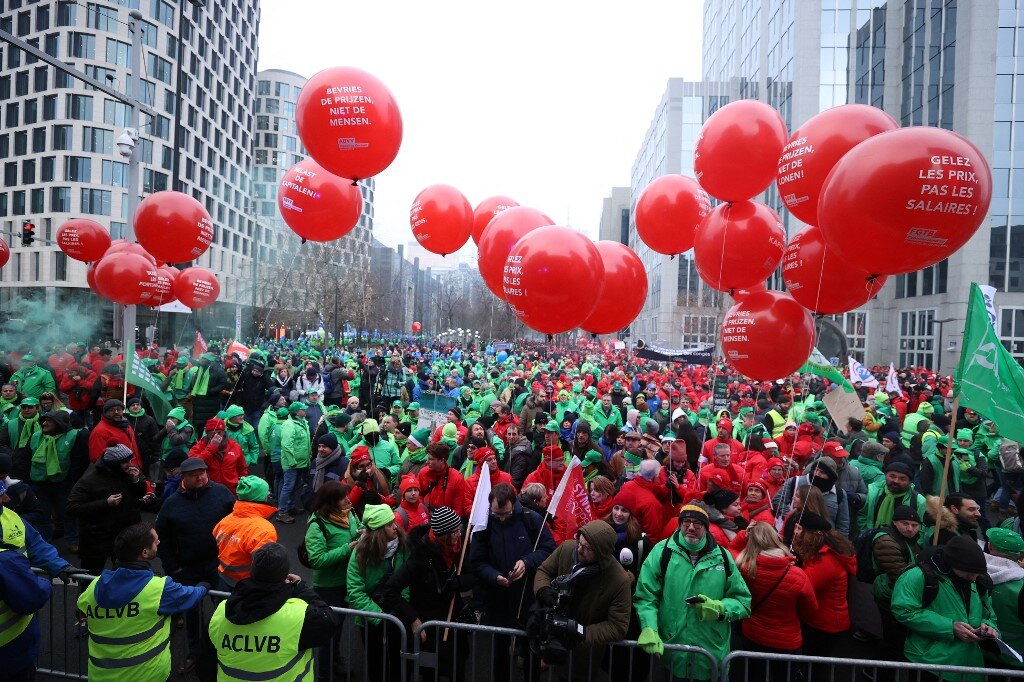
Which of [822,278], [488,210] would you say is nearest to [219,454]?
[488,210]

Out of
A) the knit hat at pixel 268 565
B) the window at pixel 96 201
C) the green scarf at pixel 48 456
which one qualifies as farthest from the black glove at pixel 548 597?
the window at pixel 96 201

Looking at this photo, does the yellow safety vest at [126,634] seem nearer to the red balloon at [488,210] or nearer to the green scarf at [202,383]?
the red balloon at [488,210]

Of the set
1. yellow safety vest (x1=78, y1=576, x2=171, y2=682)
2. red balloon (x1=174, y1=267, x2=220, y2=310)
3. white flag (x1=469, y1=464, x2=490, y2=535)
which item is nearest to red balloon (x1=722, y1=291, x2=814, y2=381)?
white flag (x1=469, y1=464, x2=490, y2=535)

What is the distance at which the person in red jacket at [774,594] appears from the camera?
404 cm

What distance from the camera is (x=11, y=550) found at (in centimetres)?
379

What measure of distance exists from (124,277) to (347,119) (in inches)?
239

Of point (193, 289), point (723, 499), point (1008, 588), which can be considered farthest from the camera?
point (193, 289)

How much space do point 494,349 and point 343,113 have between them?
26.0 m

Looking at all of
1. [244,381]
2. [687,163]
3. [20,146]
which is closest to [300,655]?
[244,381]

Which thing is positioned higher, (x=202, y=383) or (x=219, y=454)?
(x=202, y=383)

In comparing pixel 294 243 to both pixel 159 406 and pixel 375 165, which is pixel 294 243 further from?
pixel 375 165

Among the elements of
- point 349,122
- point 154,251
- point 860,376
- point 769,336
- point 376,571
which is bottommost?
point 376,571

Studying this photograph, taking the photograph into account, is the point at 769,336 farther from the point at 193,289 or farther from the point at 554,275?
the point at 193,289

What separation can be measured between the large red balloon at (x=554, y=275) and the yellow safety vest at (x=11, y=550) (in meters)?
4.05
